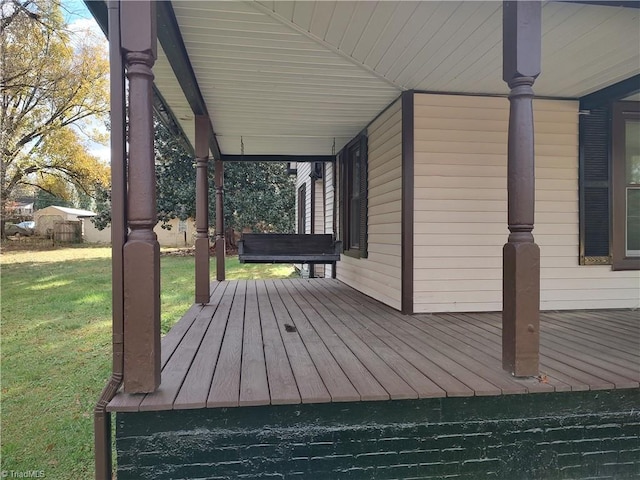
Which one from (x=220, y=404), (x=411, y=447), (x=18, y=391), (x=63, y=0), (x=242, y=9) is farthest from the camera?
(x=63, y=0)

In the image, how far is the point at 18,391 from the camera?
3.43 metres

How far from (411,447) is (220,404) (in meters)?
0.89

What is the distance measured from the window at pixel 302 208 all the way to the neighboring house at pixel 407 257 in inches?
182

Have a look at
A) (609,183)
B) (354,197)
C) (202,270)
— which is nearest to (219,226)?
(202,270)

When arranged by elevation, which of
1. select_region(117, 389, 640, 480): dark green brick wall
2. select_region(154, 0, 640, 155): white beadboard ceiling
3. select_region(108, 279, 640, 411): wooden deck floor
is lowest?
select_region(117, 389, 640, 480): dark green brick wall

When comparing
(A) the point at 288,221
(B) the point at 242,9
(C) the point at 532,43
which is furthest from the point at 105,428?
(A) the point at 288,221

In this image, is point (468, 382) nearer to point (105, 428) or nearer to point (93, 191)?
point (105, 428)

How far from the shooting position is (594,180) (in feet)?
12.8

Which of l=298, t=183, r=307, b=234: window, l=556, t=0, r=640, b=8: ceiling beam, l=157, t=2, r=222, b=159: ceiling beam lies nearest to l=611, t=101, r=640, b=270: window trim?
l=556, t=0, r=640, b=8: ceiling beam

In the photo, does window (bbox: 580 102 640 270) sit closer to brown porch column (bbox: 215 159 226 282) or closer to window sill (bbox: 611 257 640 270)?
window sill (bbox: 611 257 640 270)

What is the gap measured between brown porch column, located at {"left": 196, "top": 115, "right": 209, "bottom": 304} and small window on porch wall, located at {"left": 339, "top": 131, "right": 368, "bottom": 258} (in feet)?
5.97

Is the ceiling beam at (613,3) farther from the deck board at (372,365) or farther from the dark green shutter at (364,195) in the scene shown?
the dark green shutter at (364,195)

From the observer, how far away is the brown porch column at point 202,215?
4.34m

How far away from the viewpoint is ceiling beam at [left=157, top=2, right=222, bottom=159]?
7.82 ft
